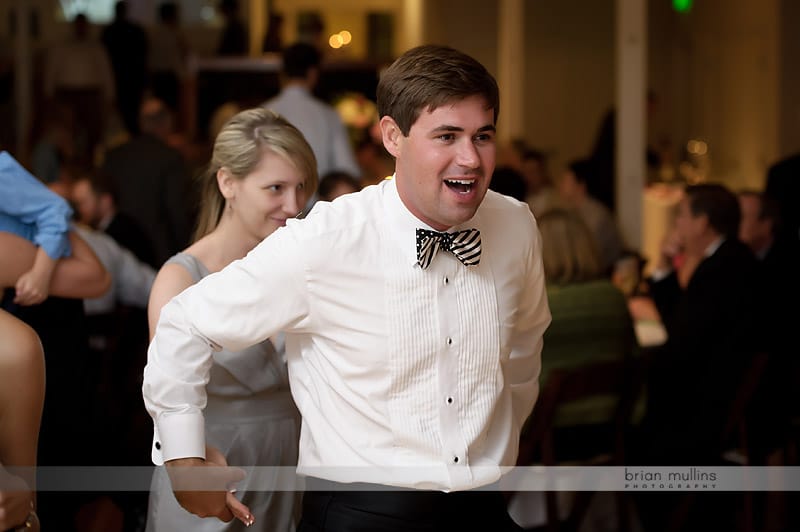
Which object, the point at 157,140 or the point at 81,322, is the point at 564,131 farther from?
the point at 81,322

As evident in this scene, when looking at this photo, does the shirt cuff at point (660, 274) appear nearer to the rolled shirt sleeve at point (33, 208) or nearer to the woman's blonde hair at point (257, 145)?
the woman's blonde hair at point (257, 145)

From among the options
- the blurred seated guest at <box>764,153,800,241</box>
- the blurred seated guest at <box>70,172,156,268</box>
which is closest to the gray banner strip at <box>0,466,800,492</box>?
the blurred seated guest at <box>764,153,800,241</box>

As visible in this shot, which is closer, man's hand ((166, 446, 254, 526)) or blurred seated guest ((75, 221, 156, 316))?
man's hand ((166, 446, 254, 526))

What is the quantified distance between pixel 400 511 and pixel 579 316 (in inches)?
82.4

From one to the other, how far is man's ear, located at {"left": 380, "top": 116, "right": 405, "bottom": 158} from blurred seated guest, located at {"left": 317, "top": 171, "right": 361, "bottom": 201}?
3.05 metres

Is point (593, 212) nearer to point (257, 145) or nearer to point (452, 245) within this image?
point (257, 145)

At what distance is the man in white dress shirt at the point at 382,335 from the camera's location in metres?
2.15

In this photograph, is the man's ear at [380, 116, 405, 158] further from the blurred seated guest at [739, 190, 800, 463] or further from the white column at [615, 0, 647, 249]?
the white column at [615, 0, 647, 249]

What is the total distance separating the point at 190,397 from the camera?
2.19 meters

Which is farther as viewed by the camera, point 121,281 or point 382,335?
point 121,281

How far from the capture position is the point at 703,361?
13.9 feet

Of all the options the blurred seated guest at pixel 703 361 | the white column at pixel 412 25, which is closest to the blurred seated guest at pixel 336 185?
the blurred seated guest at pixel 703 361

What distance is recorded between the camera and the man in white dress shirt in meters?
2.15

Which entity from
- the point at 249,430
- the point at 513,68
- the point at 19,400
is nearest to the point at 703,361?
the point at 249,430
